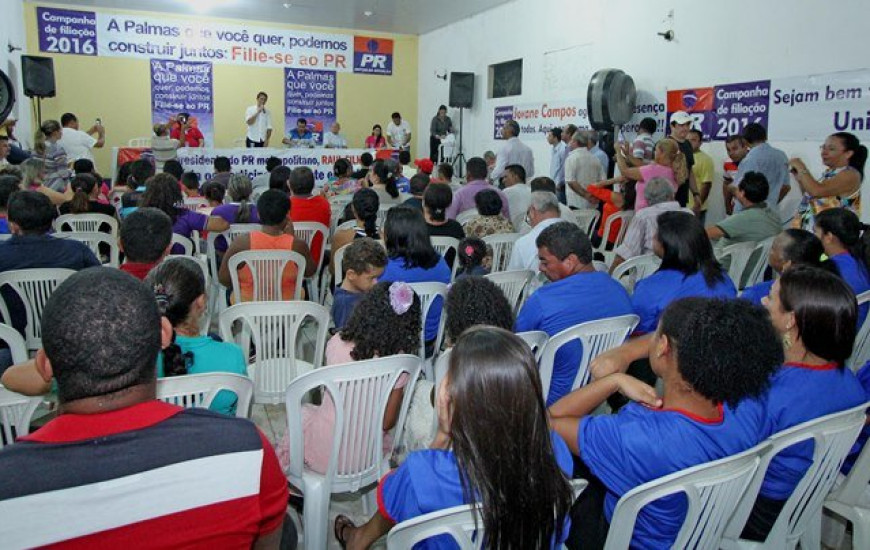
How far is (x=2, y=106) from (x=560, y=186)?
6351 mm

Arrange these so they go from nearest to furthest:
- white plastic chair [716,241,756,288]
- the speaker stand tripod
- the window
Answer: white plastic chair [716,241,756,288], the window, the speaker stand tripod

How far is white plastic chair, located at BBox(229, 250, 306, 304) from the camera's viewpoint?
346cm

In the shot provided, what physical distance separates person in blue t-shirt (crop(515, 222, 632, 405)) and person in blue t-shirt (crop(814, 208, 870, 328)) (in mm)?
1196

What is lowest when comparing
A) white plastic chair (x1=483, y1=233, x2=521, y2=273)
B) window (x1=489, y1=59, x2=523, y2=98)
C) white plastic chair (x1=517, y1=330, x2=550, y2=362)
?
white plastic chair (x1=517, y1=330, x2=550, y2=362)

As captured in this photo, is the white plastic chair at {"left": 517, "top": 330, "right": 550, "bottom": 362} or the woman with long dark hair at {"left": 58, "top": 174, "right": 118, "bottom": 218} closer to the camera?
the white plastic chair at {"left": 517, "top": 330, "right": 550, "bottom": 362}

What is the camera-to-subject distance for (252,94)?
12.9 m

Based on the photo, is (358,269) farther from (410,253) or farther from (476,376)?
(476,376)

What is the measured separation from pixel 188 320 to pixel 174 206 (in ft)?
8.40

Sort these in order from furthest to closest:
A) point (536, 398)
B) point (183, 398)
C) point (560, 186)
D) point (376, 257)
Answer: point (560, 186)
point (376, 257)
point (183, 398)
point (536, 398)

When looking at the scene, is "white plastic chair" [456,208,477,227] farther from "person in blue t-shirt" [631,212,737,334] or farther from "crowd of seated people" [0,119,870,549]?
"person in blue t-shirt" [631,212,737,334]

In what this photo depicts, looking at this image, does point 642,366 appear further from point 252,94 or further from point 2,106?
point 252,94

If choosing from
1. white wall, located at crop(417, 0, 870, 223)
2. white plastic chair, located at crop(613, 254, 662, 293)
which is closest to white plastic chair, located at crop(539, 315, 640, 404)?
white plastic chair, located at crop(613, 254, 662, 293)

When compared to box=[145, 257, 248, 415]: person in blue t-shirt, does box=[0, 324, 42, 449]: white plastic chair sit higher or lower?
lower

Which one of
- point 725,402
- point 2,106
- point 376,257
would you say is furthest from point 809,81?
point 2,106
